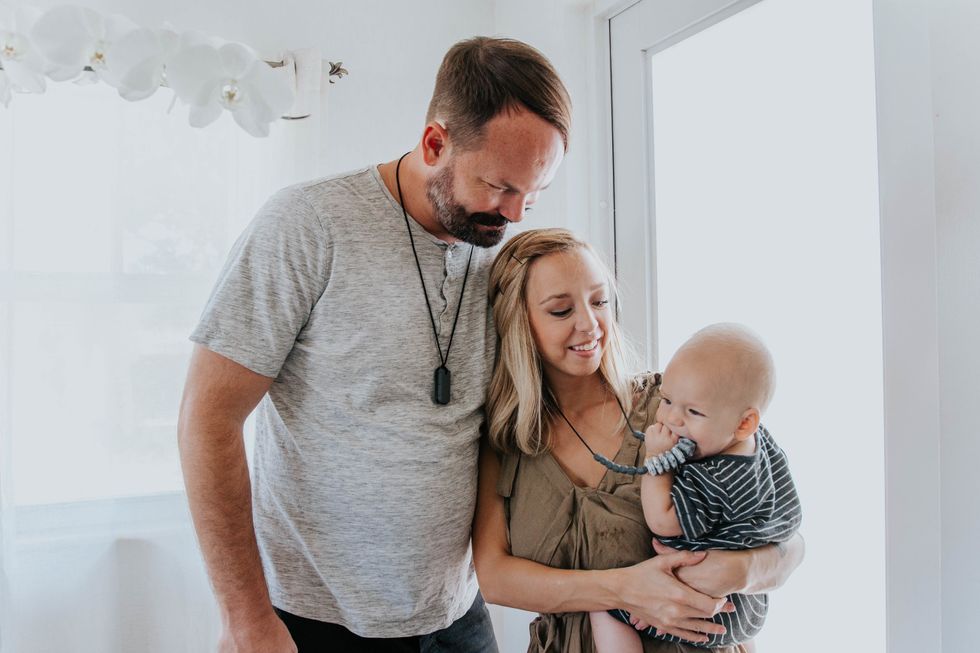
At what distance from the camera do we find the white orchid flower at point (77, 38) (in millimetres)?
815

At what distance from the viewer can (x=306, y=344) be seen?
3.89 ft

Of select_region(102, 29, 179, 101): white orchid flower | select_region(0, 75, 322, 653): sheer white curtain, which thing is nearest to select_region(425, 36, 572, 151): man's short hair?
select_region(102, 29, 179, 101): white orchid flower

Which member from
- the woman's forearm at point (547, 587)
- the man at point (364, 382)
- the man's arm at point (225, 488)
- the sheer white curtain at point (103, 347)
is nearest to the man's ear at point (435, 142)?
the man at point (364, 382)

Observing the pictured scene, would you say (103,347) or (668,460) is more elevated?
(103,347)

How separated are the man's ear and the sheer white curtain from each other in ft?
3.51

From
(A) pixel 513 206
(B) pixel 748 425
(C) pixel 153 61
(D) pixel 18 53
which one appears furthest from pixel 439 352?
(D) pixel 18 53

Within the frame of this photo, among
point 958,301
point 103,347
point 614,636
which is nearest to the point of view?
point 958,301

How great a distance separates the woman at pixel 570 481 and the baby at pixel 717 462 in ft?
0.15

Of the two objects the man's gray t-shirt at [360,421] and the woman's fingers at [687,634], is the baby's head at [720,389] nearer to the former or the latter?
the woman's fingers at [687,634]

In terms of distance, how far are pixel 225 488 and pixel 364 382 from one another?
0.93ft

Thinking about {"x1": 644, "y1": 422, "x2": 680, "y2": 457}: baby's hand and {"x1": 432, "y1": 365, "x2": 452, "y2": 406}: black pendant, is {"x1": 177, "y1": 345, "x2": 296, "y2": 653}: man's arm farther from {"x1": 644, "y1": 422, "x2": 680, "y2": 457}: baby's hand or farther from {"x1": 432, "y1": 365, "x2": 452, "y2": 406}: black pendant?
{"x1": 644, "y1": 422, "x2": 680, "y2": 457}: baby's hand

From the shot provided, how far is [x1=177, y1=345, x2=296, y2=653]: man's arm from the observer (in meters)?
1.09

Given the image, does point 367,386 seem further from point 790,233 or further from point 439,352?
point 790,233

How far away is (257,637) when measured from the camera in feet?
3.66
